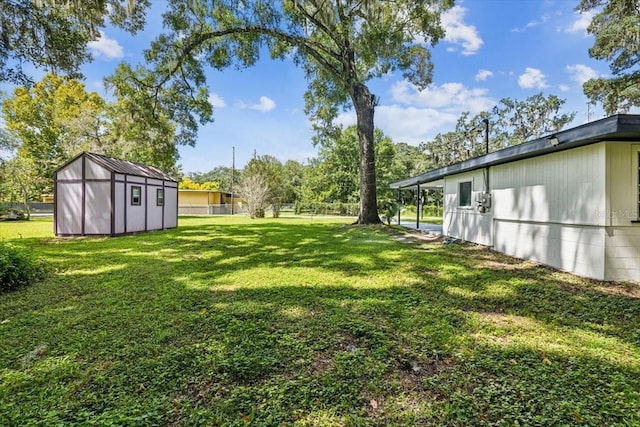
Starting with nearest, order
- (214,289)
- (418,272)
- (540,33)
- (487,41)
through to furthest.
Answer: (214,289), (418,272), (540,33), (487,41)

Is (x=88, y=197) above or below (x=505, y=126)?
below

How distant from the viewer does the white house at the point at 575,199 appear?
4734 mm

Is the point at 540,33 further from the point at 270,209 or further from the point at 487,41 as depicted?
the point at 270,209

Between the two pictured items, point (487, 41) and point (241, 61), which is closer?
point (241, 61)

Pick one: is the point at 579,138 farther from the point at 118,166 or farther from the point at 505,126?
the point at 505,126

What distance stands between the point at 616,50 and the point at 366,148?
11.0 meters

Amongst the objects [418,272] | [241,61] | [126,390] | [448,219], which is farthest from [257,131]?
[126,390]

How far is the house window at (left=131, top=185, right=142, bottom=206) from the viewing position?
11.5 m

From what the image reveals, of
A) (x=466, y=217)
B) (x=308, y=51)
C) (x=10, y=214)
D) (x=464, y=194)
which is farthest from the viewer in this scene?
(x=10, y=214)

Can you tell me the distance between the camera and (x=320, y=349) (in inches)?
108

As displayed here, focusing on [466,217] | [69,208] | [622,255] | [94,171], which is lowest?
[622,255]

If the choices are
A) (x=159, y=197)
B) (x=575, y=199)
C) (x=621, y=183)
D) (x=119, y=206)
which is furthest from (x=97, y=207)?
(x=621, y=183)

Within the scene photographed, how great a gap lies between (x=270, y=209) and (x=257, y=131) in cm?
1406

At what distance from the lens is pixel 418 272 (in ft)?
18.5
